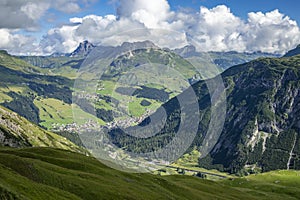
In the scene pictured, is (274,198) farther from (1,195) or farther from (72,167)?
(1,195)

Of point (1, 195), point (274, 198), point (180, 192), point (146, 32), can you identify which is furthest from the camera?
point (274, 198)

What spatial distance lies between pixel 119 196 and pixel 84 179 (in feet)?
40.8

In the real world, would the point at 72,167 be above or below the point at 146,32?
below

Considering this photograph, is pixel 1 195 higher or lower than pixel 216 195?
higher

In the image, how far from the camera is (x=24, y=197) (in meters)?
72.7

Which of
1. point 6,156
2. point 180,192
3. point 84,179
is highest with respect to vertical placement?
point 6,156

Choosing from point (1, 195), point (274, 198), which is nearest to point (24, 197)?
point (1, 195)

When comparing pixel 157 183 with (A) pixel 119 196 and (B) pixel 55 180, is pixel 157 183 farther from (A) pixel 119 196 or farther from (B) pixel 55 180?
(B) pixel 55 180

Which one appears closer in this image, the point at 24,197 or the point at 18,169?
the point at 24,197

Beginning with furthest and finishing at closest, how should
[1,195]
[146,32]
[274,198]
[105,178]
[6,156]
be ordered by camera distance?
[274,198]
[105,178]
[6,156]
[146,32]
[1,195]

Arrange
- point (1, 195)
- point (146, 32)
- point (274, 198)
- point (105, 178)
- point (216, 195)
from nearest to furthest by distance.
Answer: point (1, 195), point (146, 32), point (105, 178), point (216, 195), point (274, 198)

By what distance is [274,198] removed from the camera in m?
196

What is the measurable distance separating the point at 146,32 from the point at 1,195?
50464 millimetres

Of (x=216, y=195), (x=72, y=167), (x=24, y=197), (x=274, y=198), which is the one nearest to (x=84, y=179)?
(x=72, y=167)
